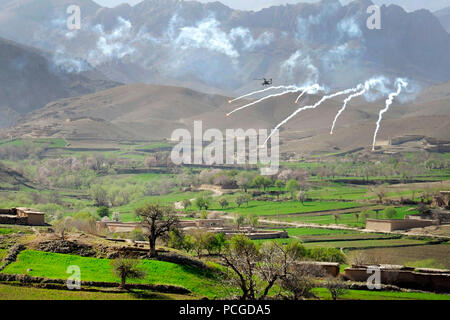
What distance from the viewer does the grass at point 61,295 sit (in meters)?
37.0

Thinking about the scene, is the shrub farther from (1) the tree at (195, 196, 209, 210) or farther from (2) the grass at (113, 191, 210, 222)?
(1) the tree at (195, 196, 209, 210)

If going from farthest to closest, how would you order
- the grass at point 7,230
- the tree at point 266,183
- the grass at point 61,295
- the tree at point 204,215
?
the tree at point 266,183 → the tree at point 204,215 → the grass at point 7,230 → the grass at point 61,295

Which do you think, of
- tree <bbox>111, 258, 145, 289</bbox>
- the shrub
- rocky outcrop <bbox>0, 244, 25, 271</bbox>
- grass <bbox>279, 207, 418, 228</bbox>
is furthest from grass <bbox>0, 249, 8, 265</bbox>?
grass <bbox>279, 207, 418, 228</bbox>

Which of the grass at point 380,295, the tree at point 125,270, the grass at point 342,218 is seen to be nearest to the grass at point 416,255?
the grass at point 380,295

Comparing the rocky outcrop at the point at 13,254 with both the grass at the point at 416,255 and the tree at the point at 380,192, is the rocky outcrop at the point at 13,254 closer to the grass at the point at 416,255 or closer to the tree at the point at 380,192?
the grass at the point at 416,255

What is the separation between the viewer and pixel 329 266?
54688mm

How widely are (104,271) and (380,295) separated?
55.9 feet

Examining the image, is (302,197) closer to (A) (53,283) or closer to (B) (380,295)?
(B) (380,295)

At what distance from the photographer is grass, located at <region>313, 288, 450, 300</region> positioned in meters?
46.1

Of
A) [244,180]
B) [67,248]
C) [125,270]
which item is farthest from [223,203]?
[125,270]

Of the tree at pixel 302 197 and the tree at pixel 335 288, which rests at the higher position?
the tree at pixel 302 197

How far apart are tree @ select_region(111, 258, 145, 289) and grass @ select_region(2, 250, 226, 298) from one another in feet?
2.52

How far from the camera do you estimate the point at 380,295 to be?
47938 millimetres

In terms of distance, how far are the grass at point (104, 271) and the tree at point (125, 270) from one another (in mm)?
769
